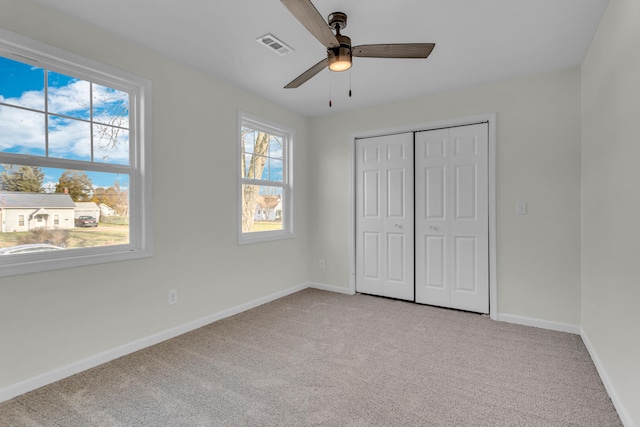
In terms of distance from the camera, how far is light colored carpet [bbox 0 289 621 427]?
177 cm

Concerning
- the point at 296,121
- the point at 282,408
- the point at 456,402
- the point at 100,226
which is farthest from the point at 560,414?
the point at 296,121

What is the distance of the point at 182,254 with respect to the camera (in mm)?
2943

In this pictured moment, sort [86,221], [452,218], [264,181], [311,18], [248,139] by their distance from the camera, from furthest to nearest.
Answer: [264,181] < [248,139] < [452,218] < [86,221] < [311,18]

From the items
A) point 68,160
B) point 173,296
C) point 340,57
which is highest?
point 340,57

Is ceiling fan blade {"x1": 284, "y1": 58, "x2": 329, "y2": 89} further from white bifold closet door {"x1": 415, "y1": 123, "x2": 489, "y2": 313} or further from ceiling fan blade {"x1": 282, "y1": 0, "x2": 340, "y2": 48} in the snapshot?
white bifold closet door {"x1": 415, "y1": 123, "x2": 489, "y2": 313}

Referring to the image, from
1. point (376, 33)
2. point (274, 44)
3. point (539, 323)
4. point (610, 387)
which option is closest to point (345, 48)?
point (376, 33)

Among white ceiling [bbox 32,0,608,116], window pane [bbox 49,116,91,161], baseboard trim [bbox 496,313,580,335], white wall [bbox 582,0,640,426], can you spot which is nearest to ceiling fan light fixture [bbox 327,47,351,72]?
white ceiling [bbox 32,0,608,116]

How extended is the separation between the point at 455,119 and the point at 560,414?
2.77 metres

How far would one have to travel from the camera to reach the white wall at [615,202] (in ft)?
5.31

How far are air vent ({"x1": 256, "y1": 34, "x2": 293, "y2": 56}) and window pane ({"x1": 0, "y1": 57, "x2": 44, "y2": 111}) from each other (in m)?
1.51

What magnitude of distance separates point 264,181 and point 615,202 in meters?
3.20

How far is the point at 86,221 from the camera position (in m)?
2.37

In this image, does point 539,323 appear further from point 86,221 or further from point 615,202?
point 86,221

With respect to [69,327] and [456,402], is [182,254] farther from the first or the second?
[456,402]
